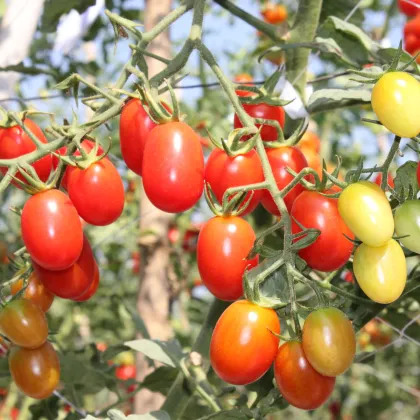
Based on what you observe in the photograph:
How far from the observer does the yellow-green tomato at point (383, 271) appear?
631 mm

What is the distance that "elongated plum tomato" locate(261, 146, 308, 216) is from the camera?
2.54 ft

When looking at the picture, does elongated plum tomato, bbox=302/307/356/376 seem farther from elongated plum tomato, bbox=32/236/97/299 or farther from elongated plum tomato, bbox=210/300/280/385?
elongated plum tomato, bbox=32/236/97/299

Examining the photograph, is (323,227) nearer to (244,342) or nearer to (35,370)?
(244,342)

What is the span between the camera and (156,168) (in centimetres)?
71

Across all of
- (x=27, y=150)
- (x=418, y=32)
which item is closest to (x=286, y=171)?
(x=27, y=150)

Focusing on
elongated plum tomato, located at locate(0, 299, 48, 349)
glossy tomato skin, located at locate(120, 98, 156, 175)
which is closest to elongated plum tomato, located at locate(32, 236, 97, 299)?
elongated plum tomato, located at locate(0, 299, 48, 349)

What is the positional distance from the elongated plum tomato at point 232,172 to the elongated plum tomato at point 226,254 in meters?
0.04

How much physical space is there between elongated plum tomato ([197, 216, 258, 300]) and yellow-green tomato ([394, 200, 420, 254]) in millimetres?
154

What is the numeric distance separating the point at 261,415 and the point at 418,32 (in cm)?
102

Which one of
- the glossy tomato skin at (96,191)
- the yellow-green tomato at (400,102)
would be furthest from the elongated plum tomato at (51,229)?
the yellow-green tomato at (400,102)

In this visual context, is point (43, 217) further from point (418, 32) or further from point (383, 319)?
point (418, 32)

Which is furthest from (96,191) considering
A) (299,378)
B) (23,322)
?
(299,378)

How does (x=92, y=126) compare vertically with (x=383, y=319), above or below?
above

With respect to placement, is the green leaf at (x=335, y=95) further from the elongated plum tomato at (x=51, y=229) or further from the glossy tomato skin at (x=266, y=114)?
the elongated plum tomato at (x=51, y=229)
